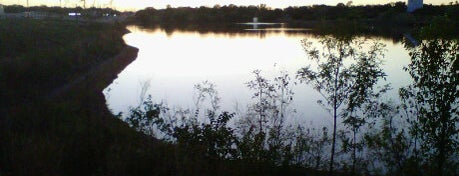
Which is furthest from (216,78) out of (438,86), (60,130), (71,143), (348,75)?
(438,86)

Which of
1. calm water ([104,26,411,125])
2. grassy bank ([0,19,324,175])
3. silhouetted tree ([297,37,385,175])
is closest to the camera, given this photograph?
grassy bank ([0,19,324,175])

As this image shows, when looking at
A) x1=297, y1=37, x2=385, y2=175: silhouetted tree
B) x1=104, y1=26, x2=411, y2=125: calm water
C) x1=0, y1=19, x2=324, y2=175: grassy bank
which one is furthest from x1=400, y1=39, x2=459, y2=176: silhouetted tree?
x1=104, y1=26, x2=411, y2=125: calm water

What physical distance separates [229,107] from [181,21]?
95.7 m

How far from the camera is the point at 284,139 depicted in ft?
25.0

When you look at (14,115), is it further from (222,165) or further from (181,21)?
(181,21)

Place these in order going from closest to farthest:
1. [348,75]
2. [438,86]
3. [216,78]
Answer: [438,86] → [348,75] → [216,78]

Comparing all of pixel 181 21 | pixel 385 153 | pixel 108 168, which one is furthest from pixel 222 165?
pixel 181 21

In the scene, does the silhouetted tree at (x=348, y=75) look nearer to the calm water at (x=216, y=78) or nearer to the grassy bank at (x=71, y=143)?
the grassy bank at (x=71, y=143)

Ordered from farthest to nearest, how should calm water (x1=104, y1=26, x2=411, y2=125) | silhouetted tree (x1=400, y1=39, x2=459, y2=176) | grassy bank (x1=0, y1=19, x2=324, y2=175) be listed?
calm water (x1=104, y1=26, x2=411, y2=125) < silhouetted tree (x1=400, y1=39, x2=459, y2=176) < grassy bank (x1=0, y1=19, x2=324, y2=175)

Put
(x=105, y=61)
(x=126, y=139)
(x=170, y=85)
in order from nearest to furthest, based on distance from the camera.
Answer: (x=126, y=139) < (x=170, y=85) < (x=105, y=61)

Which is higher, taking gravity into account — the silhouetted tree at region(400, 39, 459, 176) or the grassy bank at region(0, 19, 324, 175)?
the silhouetted tree at region(400, 39, 459, 176)

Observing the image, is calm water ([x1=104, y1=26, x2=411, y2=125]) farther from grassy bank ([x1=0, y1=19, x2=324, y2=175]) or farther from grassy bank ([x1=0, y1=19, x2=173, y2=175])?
grassy bank ([x1=0, y1=19, x2=324, y2=175])

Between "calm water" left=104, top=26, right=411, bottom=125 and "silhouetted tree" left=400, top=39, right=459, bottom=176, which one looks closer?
"silhouetted tree" left=400, top=39, right=459, bottom=176

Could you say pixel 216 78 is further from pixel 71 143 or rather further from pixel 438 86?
pixel 438 86
